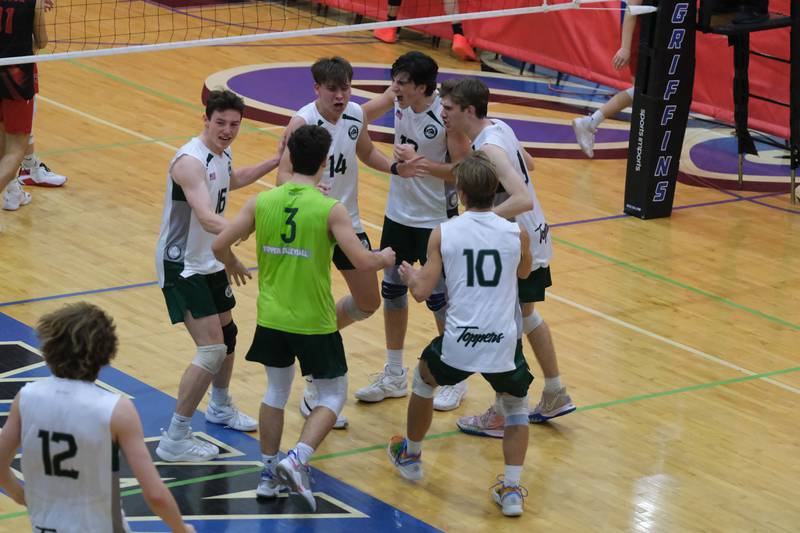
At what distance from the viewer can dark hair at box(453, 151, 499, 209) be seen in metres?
6.14

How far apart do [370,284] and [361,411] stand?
0.78 metres

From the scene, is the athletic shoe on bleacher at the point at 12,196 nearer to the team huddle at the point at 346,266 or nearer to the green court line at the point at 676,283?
the team huddle at the point at 346,266

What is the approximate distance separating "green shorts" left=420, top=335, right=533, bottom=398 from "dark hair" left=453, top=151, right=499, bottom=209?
2.34 ft

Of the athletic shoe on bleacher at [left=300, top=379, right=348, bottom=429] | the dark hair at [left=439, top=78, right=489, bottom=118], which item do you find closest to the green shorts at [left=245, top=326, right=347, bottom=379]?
the athletic shoe on bleacher at [left=300, top=379, right=348, bottom=429]

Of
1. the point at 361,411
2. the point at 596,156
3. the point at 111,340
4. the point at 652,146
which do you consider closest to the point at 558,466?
the point at 361,411

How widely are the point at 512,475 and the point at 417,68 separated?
238 centimetres

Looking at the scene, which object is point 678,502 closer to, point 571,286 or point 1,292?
point 571,286

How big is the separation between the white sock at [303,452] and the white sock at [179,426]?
0.84 metres

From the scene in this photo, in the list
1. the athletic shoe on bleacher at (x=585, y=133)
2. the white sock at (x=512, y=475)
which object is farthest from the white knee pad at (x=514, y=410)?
the athletic shoe on bleacher at (x=585, y=133)

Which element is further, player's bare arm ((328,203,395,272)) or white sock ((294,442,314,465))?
white sock ((294,442,314,465))

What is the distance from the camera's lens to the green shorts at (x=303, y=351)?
6207 millimetres

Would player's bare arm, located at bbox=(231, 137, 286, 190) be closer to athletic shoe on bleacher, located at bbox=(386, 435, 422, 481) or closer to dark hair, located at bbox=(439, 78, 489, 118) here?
dark hair, located at bbox=(439, 78, 489, 118)

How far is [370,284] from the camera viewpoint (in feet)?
24.3

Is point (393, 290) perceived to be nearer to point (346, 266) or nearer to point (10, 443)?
point (346, 266)
